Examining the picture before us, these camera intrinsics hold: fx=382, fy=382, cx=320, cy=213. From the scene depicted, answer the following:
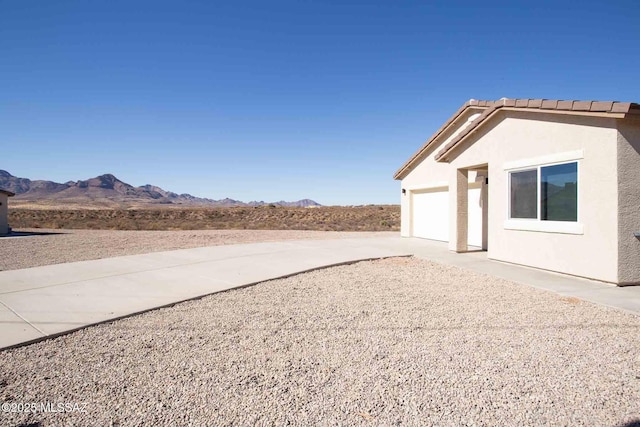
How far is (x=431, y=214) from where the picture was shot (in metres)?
17.3

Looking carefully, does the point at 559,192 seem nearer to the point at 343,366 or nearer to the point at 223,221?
the point at 343,366

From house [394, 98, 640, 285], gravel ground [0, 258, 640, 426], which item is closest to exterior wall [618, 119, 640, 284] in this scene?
house [394, 98, 640, 285]

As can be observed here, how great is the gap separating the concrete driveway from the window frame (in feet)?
3.51

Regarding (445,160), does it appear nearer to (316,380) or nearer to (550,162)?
(550,162)

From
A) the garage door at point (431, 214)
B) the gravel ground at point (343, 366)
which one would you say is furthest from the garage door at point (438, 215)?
the gravel ground at point (343, 366)

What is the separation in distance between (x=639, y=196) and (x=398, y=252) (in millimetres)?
6686

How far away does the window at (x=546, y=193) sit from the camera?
8.57m

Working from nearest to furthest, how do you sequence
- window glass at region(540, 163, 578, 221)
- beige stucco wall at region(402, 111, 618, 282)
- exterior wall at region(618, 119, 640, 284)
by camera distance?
exterior wall at region(618, 119, 640, 284) → beige stucco wall at region(402, 111, 618, 282) → window glass at region(540, 163, 578, 221)

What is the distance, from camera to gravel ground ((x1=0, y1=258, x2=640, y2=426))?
332cm

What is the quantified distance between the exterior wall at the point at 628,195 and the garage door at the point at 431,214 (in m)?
8.51

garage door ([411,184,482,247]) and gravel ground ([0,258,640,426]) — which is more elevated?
garage door ([411,184,482,247])

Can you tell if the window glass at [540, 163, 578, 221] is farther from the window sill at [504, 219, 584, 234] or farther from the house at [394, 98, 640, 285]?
the window sill at [504, 219, 584, 234]

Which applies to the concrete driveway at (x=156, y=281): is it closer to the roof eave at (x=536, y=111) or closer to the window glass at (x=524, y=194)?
the window glass at (x=524, y=194)

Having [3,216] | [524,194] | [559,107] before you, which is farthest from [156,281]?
[3,216]
